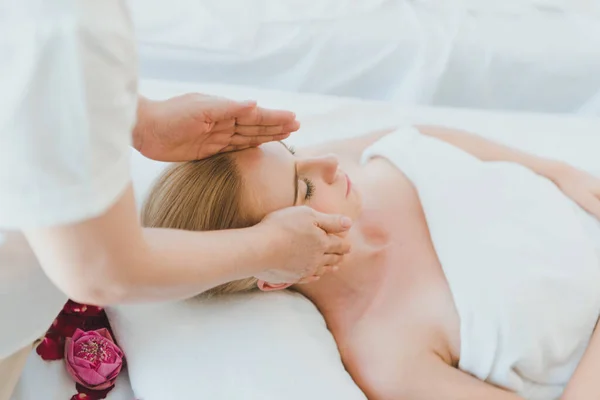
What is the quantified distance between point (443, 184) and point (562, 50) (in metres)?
0.65

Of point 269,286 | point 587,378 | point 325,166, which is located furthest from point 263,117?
point 587,378

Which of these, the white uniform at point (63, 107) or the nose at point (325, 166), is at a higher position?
the white uniform at point (63, 107)

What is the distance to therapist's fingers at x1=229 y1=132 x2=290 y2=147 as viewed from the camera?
1037 mm

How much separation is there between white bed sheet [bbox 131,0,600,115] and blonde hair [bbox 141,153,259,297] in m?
0.65

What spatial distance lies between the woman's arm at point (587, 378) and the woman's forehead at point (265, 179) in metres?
0.52

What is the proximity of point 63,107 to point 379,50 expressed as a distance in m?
1.20

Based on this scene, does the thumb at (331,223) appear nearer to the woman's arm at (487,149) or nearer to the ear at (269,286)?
the ear at (269,286)

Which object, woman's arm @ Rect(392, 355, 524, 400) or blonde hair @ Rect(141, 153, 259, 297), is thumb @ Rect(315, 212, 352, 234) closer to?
blonde hair @ Rect(141, 153, 259, 297)

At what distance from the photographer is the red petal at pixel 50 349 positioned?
1.12 m

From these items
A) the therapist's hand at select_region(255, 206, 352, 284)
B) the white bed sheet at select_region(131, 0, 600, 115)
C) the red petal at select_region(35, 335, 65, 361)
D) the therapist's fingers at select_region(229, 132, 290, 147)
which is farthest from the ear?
the white bed sheet at select_region(131, 0, 600, 115)

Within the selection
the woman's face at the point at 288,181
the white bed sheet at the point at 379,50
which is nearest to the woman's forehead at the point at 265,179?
the woman's face at the point at 288,181

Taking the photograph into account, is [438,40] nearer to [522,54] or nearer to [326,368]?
[522,54]

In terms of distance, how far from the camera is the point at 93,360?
109 centimetres

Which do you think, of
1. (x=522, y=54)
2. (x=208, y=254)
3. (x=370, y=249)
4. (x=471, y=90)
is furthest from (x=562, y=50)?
(x=208, y=254)
